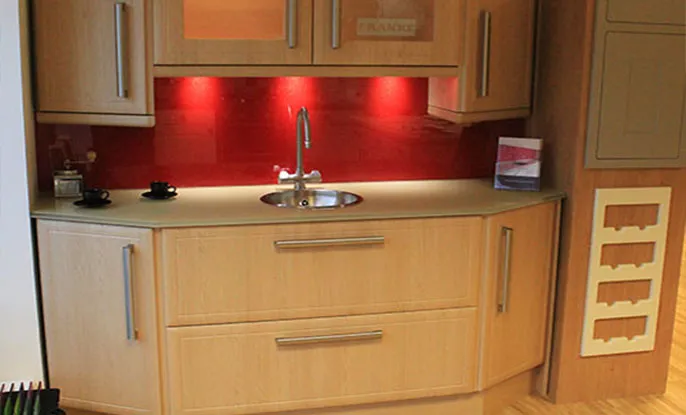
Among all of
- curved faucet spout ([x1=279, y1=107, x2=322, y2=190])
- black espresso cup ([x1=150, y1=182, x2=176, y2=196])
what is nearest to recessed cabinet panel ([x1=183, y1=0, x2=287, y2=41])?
curved faucet spout ([x1=279, y1=107, x2=322, y2=190])

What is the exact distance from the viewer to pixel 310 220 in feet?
8.39

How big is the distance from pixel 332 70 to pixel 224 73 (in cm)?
38

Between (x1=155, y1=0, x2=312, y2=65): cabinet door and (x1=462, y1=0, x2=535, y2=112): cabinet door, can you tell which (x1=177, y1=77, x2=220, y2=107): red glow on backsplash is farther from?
(x1=462, y1=0, x2=535, y2=112): cabinet door

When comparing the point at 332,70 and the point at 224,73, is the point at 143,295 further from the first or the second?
the point at 332,70

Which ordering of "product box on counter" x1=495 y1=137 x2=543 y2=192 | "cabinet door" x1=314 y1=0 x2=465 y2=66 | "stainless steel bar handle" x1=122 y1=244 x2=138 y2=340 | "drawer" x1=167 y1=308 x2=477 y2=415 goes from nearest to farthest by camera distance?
"stainless steel bar handle" x1=122 y1=244 x2=138 y2=340 < "drawer" x1=167 y1=308 x2=477 y2=415 < "cabinet door" x1=314 y1=0 x2=465 y2=66 < "product box on counter" x1=495 y1=137 x2=543 y2=192

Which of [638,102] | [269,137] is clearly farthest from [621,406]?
[269,137]

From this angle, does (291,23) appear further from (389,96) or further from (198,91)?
(389,96)

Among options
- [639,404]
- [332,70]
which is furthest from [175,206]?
[639,404]

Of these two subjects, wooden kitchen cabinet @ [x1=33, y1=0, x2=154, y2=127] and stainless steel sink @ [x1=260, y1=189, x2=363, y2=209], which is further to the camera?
→ stainless steel sink @ [x1=260, y1=189, x2=363, y2=209]

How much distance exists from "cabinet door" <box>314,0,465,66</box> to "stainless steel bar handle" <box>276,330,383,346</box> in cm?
96

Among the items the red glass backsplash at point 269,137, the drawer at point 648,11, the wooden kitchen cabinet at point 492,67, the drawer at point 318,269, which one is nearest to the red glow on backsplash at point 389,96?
the red glass backsplash at point 269,137

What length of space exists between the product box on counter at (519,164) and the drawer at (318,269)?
38 cm

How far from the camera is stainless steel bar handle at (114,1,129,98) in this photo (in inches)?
102

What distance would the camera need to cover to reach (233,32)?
105 inches
